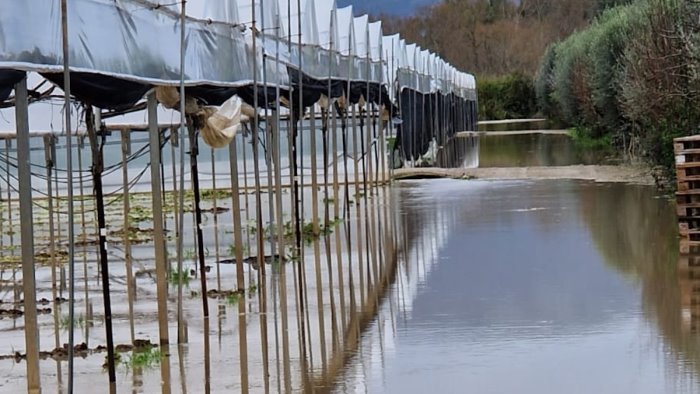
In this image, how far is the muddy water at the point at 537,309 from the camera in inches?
382

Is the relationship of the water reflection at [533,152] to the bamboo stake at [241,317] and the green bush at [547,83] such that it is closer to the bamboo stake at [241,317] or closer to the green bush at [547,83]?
the green bush at [547,83]

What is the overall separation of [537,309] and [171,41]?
13.6 ft

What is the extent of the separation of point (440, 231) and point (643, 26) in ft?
30.8

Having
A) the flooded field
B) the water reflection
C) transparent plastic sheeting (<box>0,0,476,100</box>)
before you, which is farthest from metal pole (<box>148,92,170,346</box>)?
the water reflection

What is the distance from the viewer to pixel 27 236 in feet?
29.5

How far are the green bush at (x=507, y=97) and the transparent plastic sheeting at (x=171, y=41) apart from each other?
198 ft

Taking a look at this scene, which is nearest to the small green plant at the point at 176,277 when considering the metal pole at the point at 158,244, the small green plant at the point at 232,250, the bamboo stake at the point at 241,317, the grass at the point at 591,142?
the bamboo stake at the point at 241,317

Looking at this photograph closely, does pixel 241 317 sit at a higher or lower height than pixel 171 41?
lower

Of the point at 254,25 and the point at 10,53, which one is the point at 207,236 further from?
the point at 10,53

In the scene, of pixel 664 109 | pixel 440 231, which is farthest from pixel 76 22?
pixel 664 109

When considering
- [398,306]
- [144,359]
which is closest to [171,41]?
[144,359]

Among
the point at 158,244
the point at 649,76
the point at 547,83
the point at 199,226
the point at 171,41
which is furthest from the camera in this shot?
the point at 547,83

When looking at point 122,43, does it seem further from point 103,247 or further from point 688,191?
point 688,191

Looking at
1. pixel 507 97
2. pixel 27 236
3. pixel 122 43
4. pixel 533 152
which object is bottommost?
pixel 533 152
